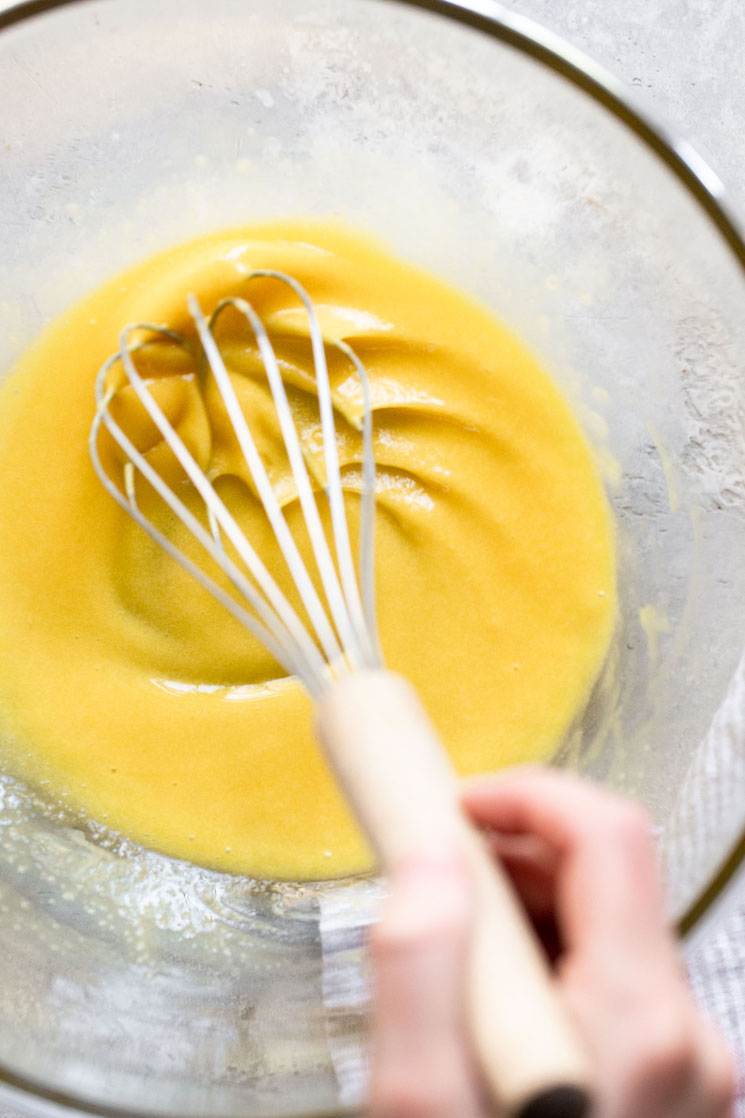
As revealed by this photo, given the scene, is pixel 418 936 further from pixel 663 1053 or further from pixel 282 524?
pixel 282 524

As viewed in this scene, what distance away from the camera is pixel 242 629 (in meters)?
0.87

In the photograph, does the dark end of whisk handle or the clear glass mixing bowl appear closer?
the dark end of whisk handle

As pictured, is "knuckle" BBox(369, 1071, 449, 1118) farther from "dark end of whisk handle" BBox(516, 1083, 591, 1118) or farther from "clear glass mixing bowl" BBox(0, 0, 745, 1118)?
"clear glass mixing bowl" BBox(0, 0, 745, 1118)

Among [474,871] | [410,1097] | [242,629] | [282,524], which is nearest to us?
[410,1097]

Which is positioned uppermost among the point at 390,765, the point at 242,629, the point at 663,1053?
the point at 242,629

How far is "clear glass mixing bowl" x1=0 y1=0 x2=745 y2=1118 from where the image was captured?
0.77m

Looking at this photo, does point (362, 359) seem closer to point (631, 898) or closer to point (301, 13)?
point (301, 13)

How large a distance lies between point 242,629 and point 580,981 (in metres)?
0.50

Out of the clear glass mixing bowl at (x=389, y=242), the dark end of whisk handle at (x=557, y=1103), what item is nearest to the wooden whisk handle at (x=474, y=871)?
the dark end of whisk handle at (x=557, y=1103)


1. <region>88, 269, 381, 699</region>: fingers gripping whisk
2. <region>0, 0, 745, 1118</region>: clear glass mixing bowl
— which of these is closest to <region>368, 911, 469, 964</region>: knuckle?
<region>88, 269, 381, 699</region>: fingers gripping whisk

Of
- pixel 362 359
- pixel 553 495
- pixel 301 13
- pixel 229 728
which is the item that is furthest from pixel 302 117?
pixel 229 728

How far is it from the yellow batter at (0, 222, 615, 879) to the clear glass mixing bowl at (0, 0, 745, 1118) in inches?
1.6

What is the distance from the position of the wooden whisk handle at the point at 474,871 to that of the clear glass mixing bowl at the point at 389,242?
0.99ft

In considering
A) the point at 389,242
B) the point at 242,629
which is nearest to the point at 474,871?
the point at 242,629
